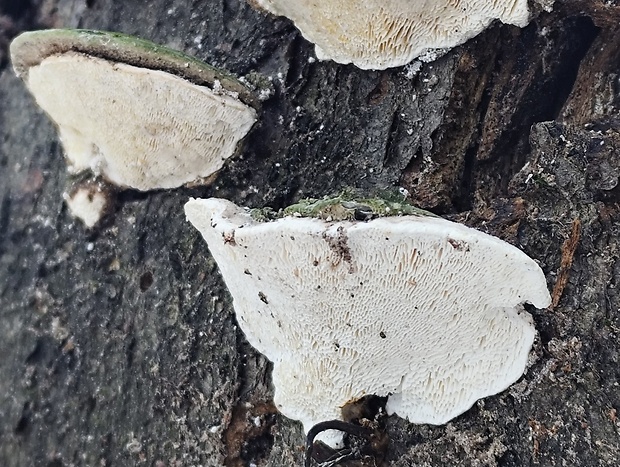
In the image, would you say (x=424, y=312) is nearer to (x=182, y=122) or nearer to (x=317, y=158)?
(x=317, y=158)

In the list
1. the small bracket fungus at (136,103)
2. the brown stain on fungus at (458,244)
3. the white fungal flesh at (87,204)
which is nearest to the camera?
the brown stain on fungus at (458,244)

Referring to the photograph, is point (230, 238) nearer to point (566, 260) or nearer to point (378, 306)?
point (378, 306)

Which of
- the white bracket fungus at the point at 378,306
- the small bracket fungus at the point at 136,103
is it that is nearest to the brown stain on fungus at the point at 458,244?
the white bracket fungus at the point at 378,306

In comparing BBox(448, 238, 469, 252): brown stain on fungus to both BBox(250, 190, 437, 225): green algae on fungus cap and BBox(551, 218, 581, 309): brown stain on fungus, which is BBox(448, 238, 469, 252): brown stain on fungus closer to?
BBox(250, 190, 437, 225): green algae on fungus cap

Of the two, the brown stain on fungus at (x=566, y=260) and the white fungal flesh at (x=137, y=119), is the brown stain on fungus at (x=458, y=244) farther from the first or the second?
the white fungal flesh at (x=137, y=119)

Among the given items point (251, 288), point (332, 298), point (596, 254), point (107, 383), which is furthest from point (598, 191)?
point (107, 383)

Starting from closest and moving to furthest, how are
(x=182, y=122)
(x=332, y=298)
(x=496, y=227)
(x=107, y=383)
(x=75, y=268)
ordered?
1. (x=332, y=298)
2. (x=496, y=227)
3. (x=182, y=122)
4. (x=107, y=383)
5. (x=75, y=268)
